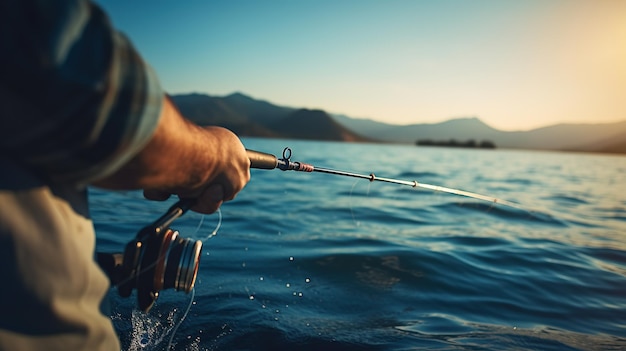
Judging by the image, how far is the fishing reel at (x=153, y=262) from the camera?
5.13ft

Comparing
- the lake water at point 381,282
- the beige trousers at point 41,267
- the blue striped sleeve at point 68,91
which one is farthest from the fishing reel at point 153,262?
the lake water at point 381,282

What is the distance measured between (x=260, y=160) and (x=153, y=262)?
880 mm

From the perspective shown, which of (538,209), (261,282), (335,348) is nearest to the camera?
(335,348)

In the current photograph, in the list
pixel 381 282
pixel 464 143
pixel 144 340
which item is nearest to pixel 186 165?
pixel 144 340

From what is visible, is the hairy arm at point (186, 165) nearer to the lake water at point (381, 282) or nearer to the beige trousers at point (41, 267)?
the beige trousers at point (41, 267)

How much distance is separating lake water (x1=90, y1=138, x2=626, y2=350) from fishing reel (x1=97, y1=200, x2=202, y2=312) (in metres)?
1.45

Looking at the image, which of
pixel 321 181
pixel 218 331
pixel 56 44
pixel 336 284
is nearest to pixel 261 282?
pixel 336 284

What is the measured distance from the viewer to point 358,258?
5.51 meters

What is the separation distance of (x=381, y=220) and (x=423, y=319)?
4655 millimetres

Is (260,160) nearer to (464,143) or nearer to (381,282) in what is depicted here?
(381,282)

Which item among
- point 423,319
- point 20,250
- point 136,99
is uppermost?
point 136,99

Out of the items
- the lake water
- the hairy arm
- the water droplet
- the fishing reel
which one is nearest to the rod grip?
the hairy arm

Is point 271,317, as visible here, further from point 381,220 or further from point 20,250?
point 381,220

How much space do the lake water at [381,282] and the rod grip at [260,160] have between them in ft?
3.35
